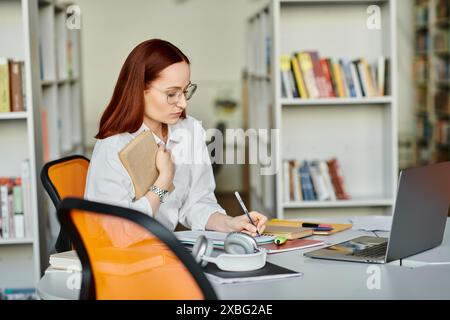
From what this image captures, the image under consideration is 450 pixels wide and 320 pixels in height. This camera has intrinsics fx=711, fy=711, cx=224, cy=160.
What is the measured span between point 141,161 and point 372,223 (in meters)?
0.81

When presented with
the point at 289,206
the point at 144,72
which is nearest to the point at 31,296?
the point at 289,206

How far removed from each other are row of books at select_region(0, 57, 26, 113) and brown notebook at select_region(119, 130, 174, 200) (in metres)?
1.46

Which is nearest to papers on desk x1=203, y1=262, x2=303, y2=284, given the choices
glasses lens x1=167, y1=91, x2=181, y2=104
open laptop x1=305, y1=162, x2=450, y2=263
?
open laptop x1=305, y1=162, x2=450, y2=263

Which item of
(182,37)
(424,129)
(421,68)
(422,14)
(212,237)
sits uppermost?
(422,14)

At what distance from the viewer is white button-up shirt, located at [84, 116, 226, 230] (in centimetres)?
209

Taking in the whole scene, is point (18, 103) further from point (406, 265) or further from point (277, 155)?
point (406, 265)

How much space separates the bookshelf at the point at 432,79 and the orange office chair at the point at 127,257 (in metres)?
6.26

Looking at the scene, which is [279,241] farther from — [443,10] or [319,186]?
[443,10]

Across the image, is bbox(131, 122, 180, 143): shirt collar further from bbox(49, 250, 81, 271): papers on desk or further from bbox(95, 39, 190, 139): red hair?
bbox(49, 250, 81, 271): papers on desk

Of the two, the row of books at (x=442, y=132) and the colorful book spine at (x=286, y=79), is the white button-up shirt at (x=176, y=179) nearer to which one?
the colorful book spine at (x=286, y=79)

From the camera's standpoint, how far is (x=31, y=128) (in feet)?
10.9

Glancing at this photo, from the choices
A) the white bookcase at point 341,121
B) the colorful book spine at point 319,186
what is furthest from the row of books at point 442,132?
the colorful book spine at point 319,186

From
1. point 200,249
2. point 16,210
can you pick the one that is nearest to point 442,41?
point 16,210

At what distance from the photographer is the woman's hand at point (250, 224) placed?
6.92 ft
